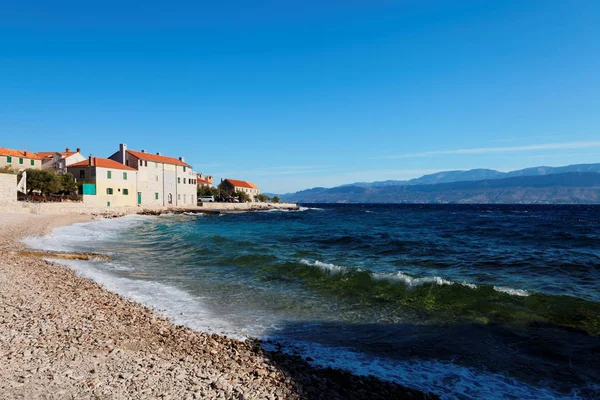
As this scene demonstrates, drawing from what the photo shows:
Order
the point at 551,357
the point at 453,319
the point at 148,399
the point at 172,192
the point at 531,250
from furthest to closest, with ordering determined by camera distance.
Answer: the point at 172,192, the point at 531,250, the point at 453,319, the point at 551,357, the point at 148,399

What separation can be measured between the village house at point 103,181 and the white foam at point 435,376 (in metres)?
54.2

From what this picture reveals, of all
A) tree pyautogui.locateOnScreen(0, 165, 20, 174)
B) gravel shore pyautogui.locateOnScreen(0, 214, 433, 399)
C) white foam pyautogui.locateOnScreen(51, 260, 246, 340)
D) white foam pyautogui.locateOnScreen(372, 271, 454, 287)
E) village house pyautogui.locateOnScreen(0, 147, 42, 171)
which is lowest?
white foam pyautogui.locateOnScreen(372, 271, 454, 287)

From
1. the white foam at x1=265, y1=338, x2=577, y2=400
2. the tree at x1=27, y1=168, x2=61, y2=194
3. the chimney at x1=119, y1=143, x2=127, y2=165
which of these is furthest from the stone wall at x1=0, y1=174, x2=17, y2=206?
the white foam at x1=265, y1=338, x2=577, y2=400

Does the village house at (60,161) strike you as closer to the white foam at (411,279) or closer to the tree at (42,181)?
the tree at (42,181)

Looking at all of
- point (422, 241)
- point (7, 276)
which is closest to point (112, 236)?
point (7, 276)

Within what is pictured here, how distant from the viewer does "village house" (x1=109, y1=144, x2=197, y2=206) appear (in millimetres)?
65750

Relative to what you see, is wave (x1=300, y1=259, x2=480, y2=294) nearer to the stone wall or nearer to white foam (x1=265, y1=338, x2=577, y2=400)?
white foam (x1=265, y1=338, x2=577, y2=400)

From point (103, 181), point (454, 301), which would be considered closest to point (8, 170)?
point (103, 181)

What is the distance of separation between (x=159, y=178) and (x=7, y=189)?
3231cm

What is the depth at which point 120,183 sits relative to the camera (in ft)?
196

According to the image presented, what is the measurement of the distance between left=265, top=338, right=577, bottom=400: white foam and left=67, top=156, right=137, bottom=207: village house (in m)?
54.2

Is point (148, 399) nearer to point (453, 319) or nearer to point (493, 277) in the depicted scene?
point (453, 319)

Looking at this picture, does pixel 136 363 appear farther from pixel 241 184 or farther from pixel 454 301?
pixel 241 184

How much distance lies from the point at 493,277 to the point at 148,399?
45.0 feet
